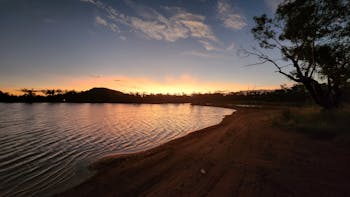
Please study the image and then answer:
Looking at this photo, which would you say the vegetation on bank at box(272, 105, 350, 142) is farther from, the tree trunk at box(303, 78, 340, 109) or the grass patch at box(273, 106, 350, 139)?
the tree trunk at box(303, 78, 340, 109)

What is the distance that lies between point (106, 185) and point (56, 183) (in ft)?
7.84

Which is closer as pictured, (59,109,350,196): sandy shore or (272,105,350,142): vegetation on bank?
(59,109,350,196): sandy shore

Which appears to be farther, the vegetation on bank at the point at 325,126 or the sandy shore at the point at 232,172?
the vegetation on bank at the point at 325,126

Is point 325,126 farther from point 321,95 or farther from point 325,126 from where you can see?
point 321,95

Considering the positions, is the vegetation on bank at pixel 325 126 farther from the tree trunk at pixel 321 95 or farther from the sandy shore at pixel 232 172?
the tree trunk at pixel 321 95

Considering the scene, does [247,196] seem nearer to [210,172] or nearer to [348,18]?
[210,172]

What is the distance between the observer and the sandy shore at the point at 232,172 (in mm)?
4992

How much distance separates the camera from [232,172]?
6.14m

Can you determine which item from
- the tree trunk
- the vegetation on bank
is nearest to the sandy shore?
the vegetation on bank

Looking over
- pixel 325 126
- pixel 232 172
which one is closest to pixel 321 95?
pixel 325 126

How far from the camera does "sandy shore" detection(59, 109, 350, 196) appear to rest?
4992mm

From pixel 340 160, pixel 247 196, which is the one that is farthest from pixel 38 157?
pixel 340 160

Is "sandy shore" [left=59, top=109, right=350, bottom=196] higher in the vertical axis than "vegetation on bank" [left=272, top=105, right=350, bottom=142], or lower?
lower

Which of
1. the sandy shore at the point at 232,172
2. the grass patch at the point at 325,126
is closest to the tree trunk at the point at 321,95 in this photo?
the grass patch at the point at 325,126
